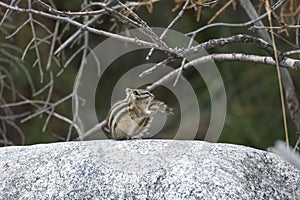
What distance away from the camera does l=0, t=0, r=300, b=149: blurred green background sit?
190 inches

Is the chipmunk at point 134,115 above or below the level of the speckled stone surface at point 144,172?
above

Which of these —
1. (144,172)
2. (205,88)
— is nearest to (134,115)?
(144,172)

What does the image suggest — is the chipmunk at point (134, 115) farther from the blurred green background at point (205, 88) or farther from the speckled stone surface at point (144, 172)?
the blurred green background at point (205, 88)

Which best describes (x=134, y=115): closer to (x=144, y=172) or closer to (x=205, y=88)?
(x=144, y=172)

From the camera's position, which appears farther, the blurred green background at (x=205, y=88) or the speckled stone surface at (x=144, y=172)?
the blurred green background at (x=205, y=88)

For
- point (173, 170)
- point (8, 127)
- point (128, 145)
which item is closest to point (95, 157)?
point (128, 145)

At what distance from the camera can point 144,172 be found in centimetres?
205

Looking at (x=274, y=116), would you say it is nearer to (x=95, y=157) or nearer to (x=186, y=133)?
(x=186, y=133)

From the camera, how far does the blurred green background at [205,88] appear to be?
4820mm

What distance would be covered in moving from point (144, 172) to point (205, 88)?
3191mm

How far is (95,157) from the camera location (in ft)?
7.05

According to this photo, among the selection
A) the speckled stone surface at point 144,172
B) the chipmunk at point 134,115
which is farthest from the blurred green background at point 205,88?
the speckled stone surface at point 144,172

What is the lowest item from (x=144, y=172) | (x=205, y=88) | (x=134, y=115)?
(x=205, y=88)

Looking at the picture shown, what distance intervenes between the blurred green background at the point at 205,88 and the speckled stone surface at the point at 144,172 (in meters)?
2.48
